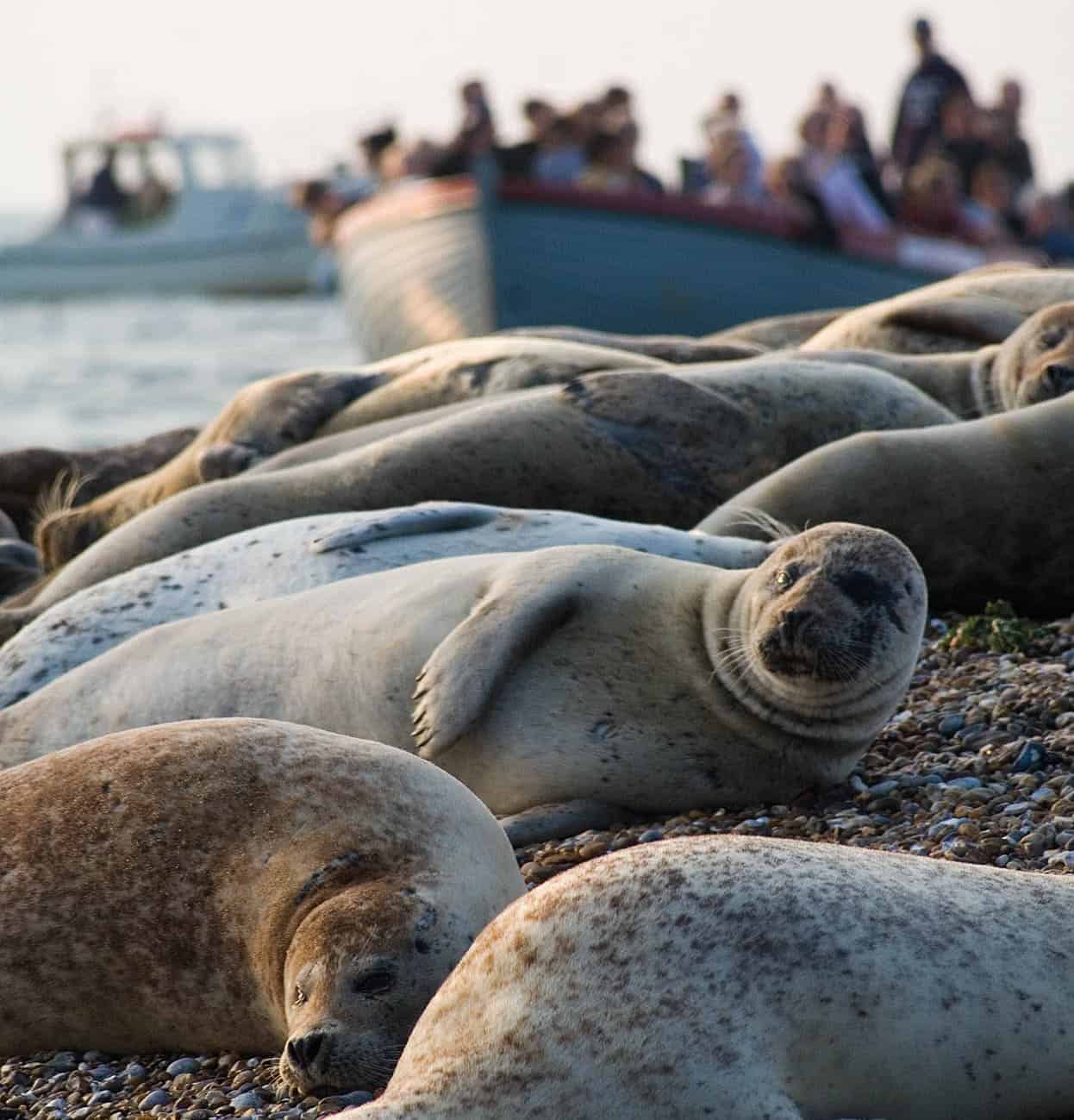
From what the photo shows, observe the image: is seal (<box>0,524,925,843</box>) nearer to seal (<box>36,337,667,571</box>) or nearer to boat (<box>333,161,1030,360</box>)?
seal (<box>36,337,667,571</box>)

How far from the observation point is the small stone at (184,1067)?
3.33 meters

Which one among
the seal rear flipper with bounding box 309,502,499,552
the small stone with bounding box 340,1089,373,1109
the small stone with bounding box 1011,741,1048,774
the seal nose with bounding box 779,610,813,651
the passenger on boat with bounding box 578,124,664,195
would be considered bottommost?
the passenger on boat with bounding box 578,124,664,195

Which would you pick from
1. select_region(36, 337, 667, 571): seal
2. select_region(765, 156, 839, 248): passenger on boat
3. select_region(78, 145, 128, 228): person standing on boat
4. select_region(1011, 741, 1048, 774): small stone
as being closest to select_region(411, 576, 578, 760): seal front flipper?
select_region(1011, 741, 1048, 774): small stone

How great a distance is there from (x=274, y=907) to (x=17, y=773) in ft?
2.40

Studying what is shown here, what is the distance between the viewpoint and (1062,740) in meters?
4.23

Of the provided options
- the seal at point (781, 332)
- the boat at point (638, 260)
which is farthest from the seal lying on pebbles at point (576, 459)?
the boat at point (638, 260)

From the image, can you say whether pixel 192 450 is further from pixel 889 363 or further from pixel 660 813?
pixel 660 813

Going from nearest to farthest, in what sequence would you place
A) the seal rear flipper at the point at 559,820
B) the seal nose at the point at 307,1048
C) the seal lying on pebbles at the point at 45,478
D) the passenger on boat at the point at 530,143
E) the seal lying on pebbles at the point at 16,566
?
the seal nose at the point at 307,1048, the seal rear flipper at the point at 559,820, the seal lying on pebbles at the point at 16,566, the seal lying on pebbles at the point at 45,478, the passenger on boat at the point at 530,143

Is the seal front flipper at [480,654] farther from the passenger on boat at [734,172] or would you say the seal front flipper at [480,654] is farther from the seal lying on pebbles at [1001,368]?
the passenger on boat at [734,172]

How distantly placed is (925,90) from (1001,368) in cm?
821

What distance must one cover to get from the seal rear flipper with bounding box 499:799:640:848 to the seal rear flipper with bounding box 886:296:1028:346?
3801mm

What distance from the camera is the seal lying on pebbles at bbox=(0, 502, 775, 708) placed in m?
5.08

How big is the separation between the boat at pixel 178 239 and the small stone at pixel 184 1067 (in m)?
34.2

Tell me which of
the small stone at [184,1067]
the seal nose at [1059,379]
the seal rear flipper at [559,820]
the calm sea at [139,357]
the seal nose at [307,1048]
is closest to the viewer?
the seal nose at [307,1048]
